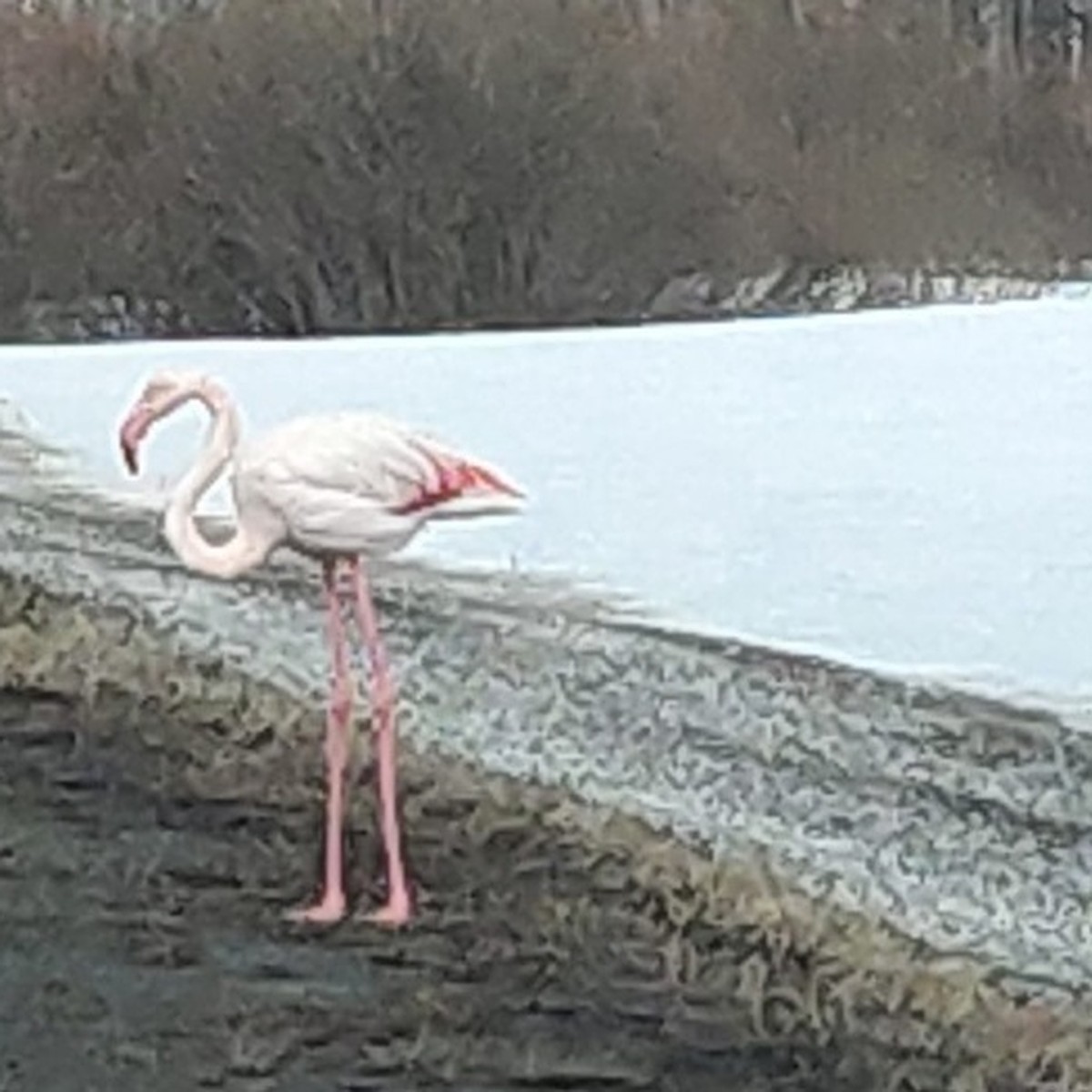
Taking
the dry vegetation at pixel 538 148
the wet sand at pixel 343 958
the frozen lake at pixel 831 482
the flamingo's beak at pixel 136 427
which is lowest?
the wet sand at pixel 343 958

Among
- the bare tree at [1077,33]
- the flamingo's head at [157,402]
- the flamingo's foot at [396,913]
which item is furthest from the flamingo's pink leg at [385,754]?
the bare tree at [1077,33]

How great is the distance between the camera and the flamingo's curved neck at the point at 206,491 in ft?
7.23

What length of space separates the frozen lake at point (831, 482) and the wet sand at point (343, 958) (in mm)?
230

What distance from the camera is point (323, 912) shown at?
2254 mm

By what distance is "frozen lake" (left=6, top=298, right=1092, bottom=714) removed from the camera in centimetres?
218

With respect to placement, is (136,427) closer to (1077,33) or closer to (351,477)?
(351,477)

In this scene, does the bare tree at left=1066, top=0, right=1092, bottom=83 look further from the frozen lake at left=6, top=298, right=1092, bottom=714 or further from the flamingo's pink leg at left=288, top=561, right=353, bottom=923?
the flamingo's pink leg at left=288, top=561, right=353, bottom=923

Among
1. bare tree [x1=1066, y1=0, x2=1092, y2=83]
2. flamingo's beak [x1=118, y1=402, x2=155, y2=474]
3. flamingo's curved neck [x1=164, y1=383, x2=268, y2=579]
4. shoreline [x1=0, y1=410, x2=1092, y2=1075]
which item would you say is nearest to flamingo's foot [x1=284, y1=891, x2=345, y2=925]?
shoreline [x1=0, y1=410, x2=1092, y2=1075]

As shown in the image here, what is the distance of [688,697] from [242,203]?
1.74 feet

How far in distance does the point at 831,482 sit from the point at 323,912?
53 cm

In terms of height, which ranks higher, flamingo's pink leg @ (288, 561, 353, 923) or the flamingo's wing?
the flamingo's wing

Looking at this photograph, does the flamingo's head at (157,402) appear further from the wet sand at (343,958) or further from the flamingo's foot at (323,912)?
the flamingo's foot at (323,912)

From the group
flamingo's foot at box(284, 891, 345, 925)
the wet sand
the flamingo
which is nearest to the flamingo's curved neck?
the flamingo

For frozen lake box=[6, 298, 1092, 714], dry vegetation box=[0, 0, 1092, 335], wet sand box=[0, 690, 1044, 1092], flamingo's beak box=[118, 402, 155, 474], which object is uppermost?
dry vegetation box=[0, 0, 1092, 335]
